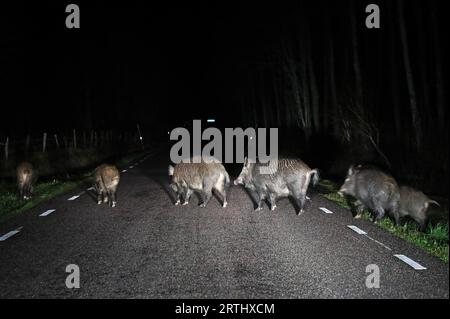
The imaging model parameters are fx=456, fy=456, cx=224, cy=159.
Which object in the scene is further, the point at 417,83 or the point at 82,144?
the point at 417,83

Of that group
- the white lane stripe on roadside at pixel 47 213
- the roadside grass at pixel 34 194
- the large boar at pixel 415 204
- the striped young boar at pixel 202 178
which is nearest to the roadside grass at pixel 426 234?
the large boar at pixel 415 204

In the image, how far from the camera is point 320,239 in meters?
8.03

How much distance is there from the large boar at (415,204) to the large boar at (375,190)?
118 mm

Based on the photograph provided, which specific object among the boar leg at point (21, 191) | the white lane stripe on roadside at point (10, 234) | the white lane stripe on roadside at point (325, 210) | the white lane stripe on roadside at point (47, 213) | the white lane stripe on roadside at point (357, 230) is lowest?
the white lane stripe on roadside at point (325, 210)

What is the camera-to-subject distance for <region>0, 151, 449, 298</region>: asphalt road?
5.59 meters

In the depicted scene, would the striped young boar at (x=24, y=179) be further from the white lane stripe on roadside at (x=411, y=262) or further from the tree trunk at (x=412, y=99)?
the tree trunk at (x=412, y=99)

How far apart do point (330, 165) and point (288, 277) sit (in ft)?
47.1

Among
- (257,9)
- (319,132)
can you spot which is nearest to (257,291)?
(319,132)

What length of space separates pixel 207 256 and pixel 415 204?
4.14 meters

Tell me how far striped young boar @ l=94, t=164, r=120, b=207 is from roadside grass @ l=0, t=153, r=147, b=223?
1824 millimetres

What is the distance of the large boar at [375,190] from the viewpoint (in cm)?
880

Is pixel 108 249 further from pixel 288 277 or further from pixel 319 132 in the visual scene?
pixel 319 132

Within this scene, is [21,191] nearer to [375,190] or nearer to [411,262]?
[375,190]

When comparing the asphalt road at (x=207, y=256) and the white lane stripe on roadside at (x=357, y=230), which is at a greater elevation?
the asphalt road at (x=207, y=256)
